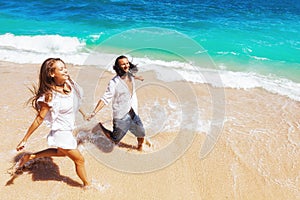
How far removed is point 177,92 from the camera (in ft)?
22.4

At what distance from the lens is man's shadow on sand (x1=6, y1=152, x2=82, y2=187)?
12.0 feet

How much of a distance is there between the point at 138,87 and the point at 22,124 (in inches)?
115

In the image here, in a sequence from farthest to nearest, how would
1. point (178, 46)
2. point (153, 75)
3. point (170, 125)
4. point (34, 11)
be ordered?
point (34, 11) < point (178, 46) < point (153, 75) < point (170, 125)

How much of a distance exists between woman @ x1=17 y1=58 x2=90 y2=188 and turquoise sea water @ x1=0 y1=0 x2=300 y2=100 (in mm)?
5632

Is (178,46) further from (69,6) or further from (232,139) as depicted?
(69,6)

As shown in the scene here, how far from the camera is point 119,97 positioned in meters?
3.74

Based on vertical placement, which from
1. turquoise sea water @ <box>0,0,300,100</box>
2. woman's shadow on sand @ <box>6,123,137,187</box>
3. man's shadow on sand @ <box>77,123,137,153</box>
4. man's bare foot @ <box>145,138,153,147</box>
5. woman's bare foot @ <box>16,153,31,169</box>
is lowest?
turquoise sea water @ <box>0,0,300,100</box>

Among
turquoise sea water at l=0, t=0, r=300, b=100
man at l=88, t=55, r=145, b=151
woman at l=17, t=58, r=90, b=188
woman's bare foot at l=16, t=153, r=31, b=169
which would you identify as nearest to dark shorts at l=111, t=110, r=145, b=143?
man at l=88, t=55, r=145, b=151

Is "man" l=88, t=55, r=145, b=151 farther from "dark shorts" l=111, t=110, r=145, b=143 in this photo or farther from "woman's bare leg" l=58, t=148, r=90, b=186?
"woman's bare leg" l=58, t=148, r=90, b=186

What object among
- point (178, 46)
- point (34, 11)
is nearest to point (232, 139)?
point (178, 46)

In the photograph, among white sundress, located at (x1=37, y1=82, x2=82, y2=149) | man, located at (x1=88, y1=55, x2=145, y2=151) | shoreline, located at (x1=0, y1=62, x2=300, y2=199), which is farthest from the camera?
man, located at (x1=88, y1=55, x2=145, y2=151)

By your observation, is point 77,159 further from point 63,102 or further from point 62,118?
point 63,102

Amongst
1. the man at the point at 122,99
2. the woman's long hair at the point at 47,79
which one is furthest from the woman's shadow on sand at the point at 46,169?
the woman's long hair at the point at 47,79

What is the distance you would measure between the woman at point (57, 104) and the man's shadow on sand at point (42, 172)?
1.83ft
